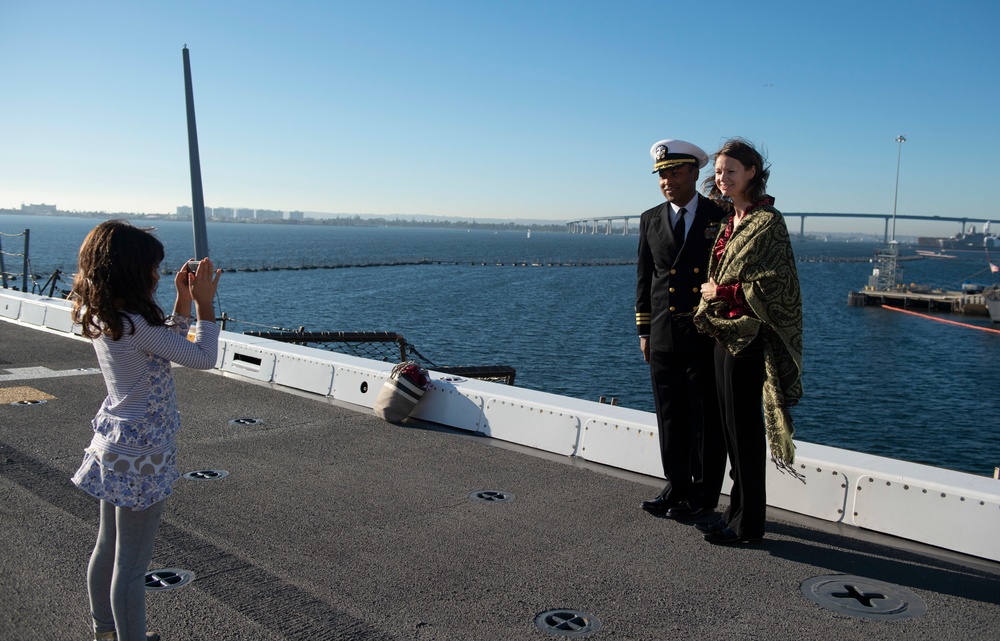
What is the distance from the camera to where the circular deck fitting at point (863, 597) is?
3.47m

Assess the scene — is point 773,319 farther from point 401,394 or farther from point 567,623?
point 401,394

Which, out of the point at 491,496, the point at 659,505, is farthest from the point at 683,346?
the point at 491,496

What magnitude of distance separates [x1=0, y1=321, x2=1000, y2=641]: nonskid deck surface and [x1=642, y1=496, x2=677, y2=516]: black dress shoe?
0.08m

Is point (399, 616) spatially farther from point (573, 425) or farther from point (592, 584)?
point (573, 425)

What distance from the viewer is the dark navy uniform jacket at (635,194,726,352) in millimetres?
4555

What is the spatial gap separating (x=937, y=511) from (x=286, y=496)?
Answer: 3548 millimetres

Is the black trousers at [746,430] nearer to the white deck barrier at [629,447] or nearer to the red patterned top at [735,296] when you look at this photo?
the red patterned top at [735,296]

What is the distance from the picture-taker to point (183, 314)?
121 inches

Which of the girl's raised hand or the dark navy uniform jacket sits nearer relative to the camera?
the girl's raised hand

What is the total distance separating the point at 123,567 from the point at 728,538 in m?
2.84

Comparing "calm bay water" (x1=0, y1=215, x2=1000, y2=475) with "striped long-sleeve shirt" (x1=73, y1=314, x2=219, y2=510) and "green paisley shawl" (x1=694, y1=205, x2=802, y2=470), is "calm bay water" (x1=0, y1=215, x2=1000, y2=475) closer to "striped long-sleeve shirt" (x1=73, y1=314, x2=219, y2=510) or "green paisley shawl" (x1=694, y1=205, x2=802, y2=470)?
Answer: "green paisley shawl" (x1=694, y1=205, x2=802, y2=470)

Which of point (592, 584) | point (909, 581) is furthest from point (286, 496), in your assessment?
point (909, 581)

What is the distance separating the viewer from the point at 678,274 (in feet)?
15.1

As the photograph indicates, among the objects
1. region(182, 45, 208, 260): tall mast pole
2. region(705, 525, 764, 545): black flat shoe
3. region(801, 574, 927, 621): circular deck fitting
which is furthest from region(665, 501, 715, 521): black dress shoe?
region(182, 45, 208, 260): tall mast pole
